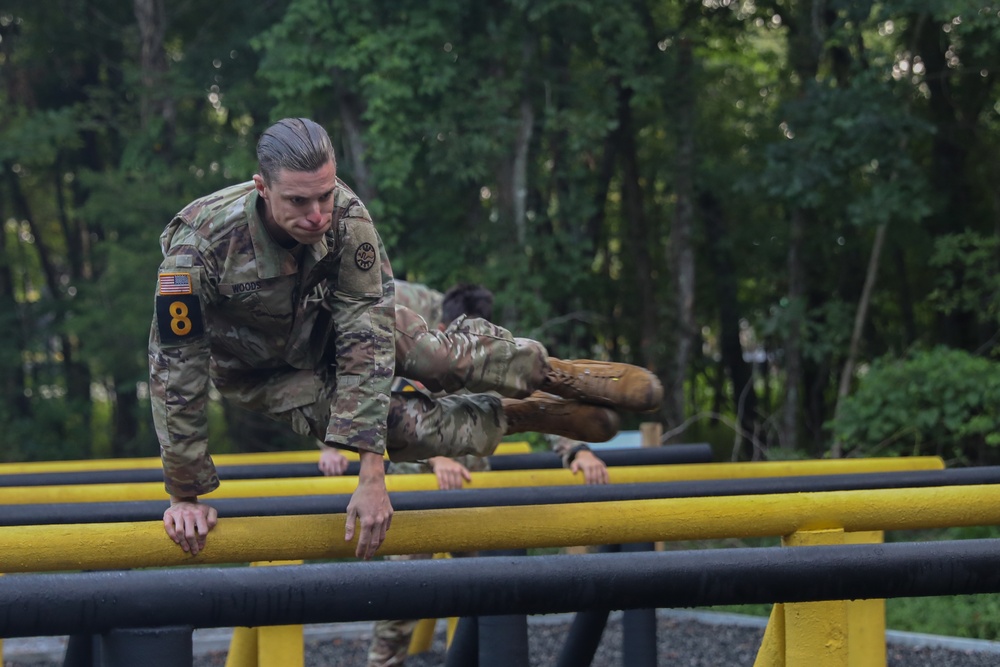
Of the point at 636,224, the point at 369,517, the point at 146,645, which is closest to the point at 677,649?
the point at 369,517

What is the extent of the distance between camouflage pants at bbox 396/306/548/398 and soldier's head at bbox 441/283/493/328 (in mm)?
1063

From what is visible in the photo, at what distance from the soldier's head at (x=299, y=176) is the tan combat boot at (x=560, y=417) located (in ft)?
3.62

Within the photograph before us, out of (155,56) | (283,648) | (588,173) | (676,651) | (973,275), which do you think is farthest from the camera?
(155,56)

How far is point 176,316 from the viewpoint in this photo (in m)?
2.81

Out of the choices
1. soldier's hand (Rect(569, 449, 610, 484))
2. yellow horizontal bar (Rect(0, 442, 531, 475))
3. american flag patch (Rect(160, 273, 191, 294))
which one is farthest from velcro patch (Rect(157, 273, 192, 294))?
yellow horizontal bar (Rect(0, 442, 531, 475))

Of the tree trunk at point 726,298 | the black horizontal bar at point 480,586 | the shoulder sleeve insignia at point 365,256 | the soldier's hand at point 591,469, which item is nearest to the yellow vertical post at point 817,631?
the black horizontal bar at point 480,586

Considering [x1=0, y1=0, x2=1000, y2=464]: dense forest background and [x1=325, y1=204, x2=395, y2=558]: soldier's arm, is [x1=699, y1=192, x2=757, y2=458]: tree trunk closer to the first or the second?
[x1=0, y1=0, x2=1000, y2=464]: dense forest background

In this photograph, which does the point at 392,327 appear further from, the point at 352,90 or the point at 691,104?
the point at 691,104

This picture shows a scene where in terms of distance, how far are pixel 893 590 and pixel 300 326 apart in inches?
68.1

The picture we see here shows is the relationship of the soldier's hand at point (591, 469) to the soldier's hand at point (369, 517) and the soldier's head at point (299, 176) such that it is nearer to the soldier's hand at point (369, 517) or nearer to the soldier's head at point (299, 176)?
the soldier's hand at point (369, 517)

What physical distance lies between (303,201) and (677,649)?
4230mm

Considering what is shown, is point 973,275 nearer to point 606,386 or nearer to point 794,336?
point 794,336

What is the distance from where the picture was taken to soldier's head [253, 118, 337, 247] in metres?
2.64

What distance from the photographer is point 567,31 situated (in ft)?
38.8
